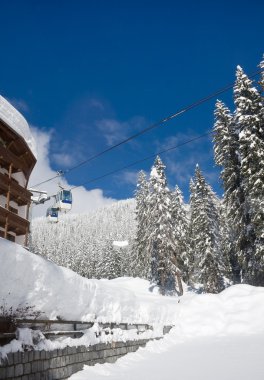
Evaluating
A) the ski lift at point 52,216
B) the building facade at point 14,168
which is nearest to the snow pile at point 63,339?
the building facade at point 14,168

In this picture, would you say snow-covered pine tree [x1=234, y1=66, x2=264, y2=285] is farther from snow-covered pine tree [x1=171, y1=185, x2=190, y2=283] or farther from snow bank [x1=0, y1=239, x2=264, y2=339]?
snow-covered pine tree [x1=171, y1=185, x2=190, y2=283]

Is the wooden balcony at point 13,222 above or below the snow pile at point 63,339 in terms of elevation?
above

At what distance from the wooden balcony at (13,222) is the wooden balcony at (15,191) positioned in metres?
1.35

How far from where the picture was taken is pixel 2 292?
22.8 ft

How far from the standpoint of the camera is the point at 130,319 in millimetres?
13766

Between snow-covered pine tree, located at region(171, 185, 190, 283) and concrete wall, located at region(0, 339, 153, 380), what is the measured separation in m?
29.9

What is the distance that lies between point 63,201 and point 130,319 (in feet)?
39.8

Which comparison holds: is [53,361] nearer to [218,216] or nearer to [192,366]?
[192,366]

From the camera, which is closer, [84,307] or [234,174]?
[84,307]

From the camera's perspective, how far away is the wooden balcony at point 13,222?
18.4m

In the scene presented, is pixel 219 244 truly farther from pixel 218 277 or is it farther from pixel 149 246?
pixel 149 246

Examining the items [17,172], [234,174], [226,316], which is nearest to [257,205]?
[234,174]

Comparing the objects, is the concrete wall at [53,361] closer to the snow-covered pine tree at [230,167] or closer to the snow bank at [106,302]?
the snow bank at [106,302]

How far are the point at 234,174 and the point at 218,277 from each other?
496 inches
